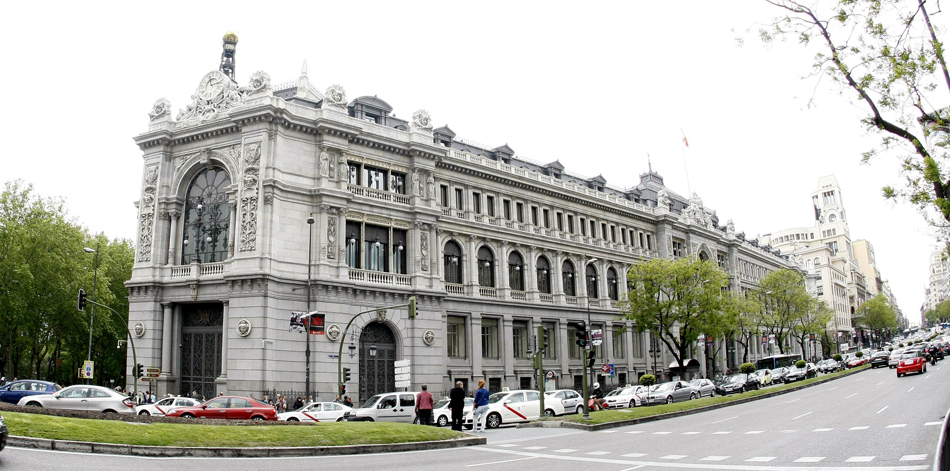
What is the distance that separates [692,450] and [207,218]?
32.5m

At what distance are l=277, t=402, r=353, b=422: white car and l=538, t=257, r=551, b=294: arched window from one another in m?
27.7

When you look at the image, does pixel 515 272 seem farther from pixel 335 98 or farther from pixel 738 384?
pixel 335 98

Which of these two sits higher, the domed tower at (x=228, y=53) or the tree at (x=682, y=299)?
the domed tower at (x=228, y=53)

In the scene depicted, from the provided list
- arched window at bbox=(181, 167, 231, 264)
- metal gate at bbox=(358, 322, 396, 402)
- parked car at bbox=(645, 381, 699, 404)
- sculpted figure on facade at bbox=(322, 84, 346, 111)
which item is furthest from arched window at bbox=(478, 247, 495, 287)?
arched window at bbox=(181, 167, 231, 264)

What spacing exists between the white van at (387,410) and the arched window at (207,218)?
15.2m

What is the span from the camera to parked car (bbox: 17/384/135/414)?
25828 mm

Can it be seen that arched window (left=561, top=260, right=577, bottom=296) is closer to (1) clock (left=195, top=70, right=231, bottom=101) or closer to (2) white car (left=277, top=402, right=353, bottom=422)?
(1) clock (left=195, top=70, right=231, bottom=101)

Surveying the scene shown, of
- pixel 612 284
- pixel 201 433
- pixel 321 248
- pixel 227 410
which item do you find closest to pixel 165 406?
pixel 227 410

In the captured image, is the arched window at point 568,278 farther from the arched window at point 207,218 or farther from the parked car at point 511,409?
the arched window at point 207,218

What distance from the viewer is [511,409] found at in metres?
29.3

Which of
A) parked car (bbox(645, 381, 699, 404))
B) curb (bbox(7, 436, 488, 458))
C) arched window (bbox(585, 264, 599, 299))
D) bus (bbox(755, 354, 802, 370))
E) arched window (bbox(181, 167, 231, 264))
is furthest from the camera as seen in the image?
bus (bbox(755, 354, 802, 370))

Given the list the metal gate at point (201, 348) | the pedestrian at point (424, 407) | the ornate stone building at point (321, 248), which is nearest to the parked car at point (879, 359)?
the ornate stone building at point (321, 248)

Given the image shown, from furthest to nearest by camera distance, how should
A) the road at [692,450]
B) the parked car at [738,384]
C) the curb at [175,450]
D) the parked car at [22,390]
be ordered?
1. the parked car at [738,384]
2. the parked car at [22,390]
3. the curb at [175,450]
4. the road at [692,450]

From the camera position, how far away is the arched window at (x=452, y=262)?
47.4m
